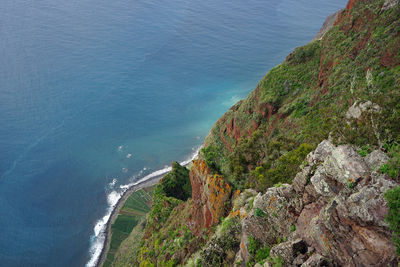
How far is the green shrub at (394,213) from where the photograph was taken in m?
10.1

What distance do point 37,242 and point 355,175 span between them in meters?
82.0

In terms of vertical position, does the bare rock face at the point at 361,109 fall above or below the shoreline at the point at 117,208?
below

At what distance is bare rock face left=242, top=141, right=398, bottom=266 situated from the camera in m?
11.0

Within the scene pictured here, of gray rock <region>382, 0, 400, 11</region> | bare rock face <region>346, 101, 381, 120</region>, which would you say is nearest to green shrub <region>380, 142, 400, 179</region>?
bare rock face <region>346, 101, 381, 120</region>

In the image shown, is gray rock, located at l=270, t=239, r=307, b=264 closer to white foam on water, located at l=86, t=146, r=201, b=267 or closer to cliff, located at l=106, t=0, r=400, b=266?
cliff, located at l=106, t=0, r=400, b=266

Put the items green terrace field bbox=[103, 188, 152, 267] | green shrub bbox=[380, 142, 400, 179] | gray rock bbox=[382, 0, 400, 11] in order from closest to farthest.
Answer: green shrub bbox=[380, 142, 400, 179], gray rock bbox=[382, 0, 400, 11], green terrace field bbox=[103, 188, 152, 267]

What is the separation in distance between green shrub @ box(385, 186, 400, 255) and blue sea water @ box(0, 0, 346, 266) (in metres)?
72.0

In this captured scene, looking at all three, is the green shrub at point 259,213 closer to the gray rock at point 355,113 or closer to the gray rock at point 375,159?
the gray rock at point 375,159

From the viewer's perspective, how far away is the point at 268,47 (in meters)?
143

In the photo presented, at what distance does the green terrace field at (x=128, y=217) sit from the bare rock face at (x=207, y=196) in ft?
140

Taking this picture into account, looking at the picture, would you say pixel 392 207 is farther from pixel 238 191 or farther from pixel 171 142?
pixel 171 142

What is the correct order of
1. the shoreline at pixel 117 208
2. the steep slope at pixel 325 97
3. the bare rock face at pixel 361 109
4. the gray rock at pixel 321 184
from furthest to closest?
the shoreline at pixel 117 208 < the steep slope at pixel 325 97 < the bare rock face at pixel 361 109 < the gray rock at pixel 321 184

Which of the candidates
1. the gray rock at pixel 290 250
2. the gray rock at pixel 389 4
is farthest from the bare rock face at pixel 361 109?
the gray rock at pixel 389 4

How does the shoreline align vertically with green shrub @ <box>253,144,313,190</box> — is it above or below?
above
